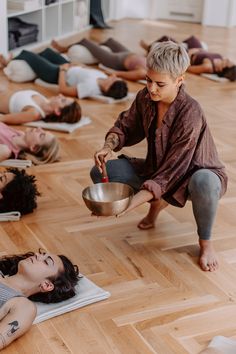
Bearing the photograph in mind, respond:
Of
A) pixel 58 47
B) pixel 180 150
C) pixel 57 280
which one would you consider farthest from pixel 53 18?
pixel 57 280

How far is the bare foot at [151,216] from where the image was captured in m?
2.34

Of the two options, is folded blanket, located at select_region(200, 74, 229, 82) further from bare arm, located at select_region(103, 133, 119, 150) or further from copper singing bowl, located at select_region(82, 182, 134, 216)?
copper singing bowl, located at select_region(82, 182, 134, 216)

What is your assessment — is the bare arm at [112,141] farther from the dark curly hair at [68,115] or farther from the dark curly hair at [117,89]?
the dark curly hair at [117,89]

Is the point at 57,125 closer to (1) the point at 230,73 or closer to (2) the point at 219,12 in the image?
(1) the point at 230,73

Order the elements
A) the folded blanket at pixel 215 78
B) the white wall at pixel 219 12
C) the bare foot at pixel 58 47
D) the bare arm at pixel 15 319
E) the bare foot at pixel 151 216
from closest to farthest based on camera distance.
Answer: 1. the bare arm at pixel 15 319
2. the bare foot at pixel 151 216
3. the folded blanket at pixel 215 78
4. the bare foot at pixel 58 47
5. the white wall at pixel 219 12

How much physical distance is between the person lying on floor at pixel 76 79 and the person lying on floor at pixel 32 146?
3.55 ft

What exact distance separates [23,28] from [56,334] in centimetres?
364

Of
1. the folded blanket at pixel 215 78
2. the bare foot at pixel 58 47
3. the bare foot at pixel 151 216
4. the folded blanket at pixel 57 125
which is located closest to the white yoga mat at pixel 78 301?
the bare foot at pixel 151 216

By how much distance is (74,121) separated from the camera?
135 inches

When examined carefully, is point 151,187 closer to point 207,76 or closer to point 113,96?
point 113,96

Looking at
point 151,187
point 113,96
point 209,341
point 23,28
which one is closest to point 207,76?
point 113,96

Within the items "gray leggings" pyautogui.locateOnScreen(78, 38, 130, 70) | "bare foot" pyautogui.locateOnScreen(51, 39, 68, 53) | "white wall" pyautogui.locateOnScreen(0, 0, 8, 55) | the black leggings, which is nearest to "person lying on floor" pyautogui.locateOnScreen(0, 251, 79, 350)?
the black leggings

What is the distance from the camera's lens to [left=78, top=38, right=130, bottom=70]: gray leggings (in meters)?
4.57

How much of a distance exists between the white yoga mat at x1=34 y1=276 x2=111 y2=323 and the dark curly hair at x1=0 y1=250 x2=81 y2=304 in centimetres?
2
